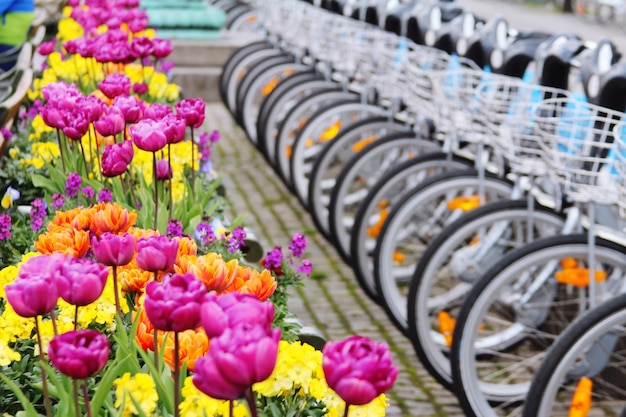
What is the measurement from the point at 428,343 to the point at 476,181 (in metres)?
0.72

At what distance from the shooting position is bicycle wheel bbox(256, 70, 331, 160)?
713 cm

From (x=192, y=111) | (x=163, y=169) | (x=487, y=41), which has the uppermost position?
(x=192, y=111)

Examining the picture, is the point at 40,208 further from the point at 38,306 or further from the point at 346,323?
the point at 346,323

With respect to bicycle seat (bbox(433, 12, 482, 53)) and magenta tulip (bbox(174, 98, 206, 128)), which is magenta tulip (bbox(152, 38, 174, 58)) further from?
bicycle seat (bbox(433, 12, 482, 53))

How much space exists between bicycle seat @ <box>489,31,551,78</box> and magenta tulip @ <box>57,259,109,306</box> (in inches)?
131

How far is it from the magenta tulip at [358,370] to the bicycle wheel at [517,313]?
7.43ft

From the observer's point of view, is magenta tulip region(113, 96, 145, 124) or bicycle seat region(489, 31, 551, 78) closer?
magenta tulip region(113, 96, 145, 124)

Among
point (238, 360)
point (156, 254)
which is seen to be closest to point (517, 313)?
point (156, 254)

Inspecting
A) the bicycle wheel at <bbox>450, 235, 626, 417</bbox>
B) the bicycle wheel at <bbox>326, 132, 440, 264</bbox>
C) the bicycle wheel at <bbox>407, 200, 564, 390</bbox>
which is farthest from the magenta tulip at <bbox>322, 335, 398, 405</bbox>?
the bicycle wheel at <bbox>326, 132, 440, 264</bbox>

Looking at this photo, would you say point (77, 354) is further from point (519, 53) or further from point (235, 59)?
point (235, 59)

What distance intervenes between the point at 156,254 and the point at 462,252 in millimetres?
2725

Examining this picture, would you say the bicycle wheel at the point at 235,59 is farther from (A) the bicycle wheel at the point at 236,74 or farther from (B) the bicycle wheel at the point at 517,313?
(B) the bicycle wheel at the point at 517,313

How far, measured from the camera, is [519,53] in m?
4.49

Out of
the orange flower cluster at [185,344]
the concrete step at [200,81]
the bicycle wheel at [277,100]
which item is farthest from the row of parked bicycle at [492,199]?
the concrete step at [200,81]
